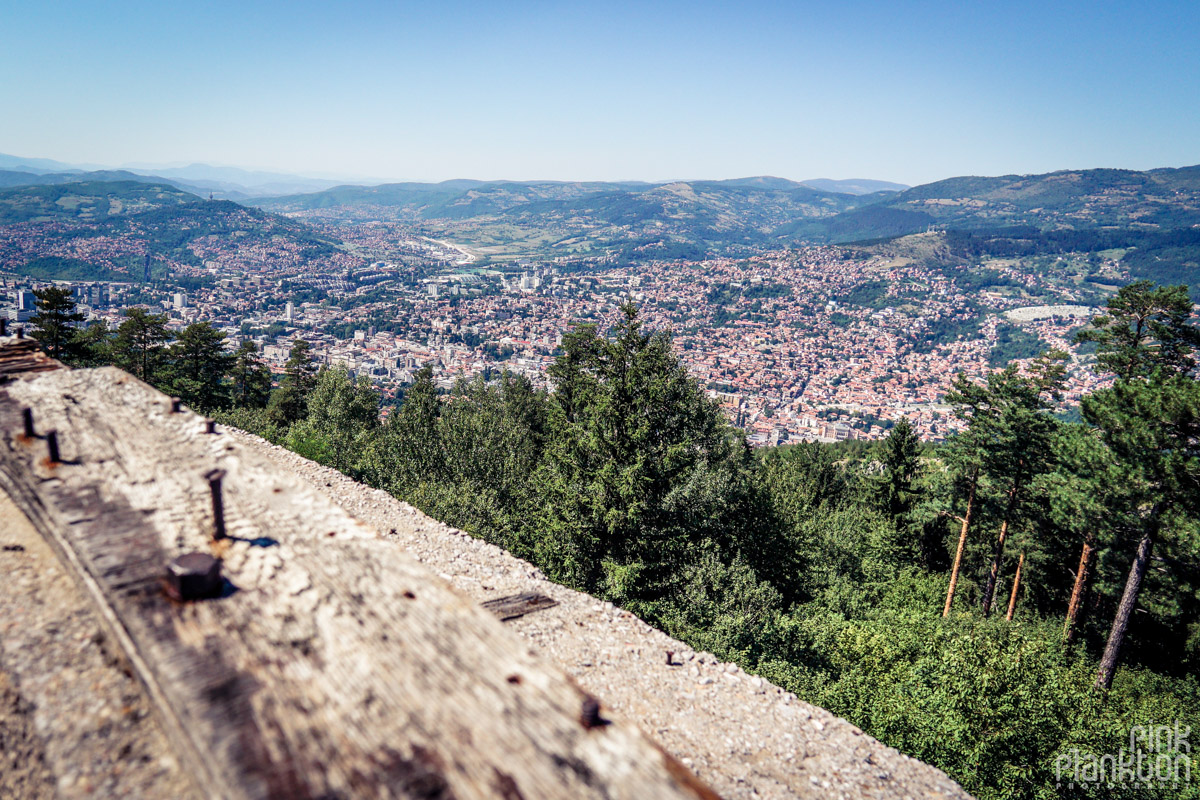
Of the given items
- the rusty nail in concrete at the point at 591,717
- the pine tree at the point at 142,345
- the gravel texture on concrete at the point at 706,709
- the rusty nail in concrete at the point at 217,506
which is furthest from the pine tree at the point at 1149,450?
the pine tree at the point at 142,345

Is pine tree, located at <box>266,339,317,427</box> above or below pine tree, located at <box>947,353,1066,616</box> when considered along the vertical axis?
below

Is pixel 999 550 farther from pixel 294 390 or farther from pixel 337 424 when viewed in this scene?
pixel 294 390

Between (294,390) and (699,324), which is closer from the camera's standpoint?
(294,390)

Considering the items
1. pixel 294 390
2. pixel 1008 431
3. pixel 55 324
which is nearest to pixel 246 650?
pixel 1008 431

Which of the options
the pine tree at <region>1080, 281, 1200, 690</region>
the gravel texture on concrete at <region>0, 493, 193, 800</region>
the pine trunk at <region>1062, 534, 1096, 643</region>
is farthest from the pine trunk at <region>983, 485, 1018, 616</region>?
the gravel texture on concrete at <region>0, 493, 193, 800</region>

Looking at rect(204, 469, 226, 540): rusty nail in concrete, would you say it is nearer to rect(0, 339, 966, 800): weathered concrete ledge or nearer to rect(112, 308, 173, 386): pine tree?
rect(0, 339, 966, 800): weathered concrete ledge

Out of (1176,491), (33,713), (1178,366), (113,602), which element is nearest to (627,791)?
(113,602)

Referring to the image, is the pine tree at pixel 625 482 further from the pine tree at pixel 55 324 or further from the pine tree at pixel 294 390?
the pine tree at pixel 294 390
